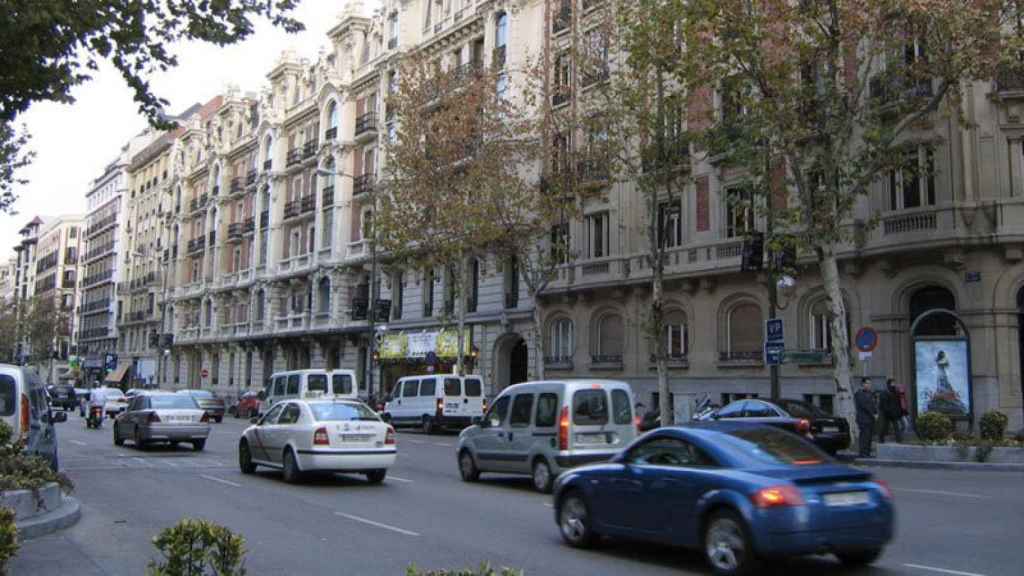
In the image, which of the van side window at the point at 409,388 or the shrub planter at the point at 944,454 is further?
the van side window at the point at 409,388

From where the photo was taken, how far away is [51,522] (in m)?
10.8

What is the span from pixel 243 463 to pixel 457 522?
7685 mm

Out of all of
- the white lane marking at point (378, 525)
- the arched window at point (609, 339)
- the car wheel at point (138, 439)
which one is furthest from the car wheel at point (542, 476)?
the arched window at point (609, 339)

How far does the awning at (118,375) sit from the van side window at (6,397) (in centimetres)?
7157

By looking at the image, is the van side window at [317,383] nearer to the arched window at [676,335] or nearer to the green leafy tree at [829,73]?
the arched window at [676,335]

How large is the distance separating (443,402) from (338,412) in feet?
53.8

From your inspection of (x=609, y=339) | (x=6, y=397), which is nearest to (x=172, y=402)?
(x=6, y=397)

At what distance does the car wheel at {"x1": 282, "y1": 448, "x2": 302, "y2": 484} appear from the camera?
16.1m

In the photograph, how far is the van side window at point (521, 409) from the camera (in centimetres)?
1565

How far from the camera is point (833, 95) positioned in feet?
72.6

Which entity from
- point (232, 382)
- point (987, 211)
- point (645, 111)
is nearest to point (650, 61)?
point (645, 111)

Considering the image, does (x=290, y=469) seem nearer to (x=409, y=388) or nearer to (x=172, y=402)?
(x=172, y=402)

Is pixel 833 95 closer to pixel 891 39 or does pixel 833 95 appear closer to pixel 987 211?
pixel 891 39

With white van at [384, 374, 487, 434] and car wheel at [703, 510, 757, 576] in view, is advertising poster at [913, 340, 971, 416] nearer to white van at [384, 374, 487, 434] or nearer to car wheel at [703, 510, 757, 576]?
white van at [384, 374, 487, 434]
